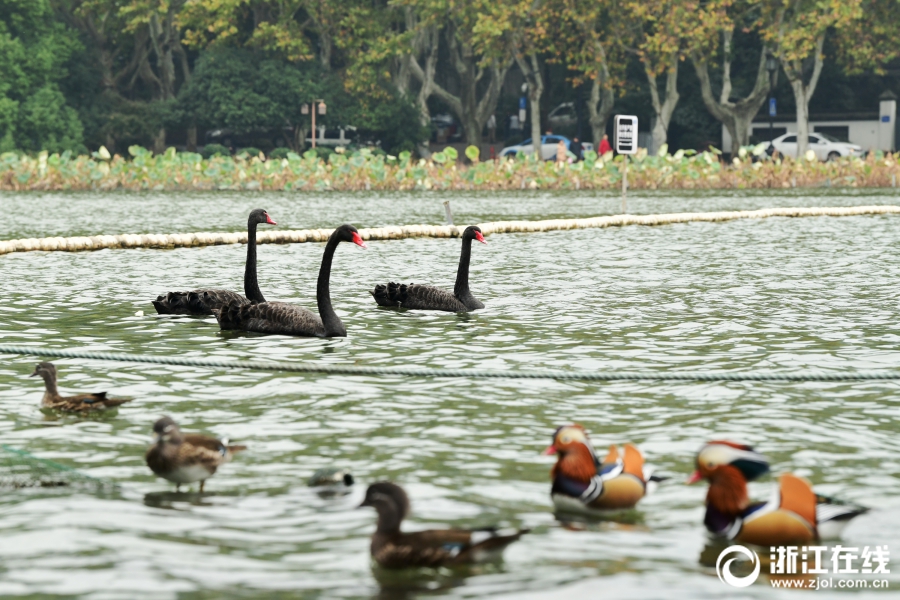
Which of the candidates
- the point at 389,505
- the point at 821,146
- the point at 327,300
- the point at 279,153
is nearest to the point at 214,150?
the point at 279,153

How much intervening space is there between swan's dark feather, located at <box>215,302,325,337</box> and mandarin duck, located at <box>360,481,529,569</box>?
6.77 m

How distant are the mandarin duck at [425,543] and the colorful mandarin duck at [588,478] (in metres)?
0.66

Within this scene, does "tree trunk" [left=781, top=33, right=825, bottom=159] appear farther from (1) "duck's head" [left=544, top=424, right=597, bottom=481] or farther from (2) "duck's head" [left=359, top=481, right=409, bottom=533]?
(2) "duck's head" [left=359, top=481, right=409, bottom=533]

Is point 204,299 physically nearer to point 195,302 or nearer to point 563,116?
point 195,302

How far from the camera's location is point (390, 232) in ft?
82.9

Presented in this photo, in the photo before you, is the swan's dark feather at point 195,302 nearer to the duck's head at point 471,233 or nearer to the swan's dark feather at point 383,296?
the swan's dark feather at point 383,296

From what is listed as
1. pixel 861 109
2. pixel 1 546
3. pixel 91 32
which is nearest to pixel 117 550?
pixel 1 546

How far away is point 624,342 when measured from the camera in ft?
41.0

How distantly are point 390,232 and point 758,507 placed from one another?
62.7 ft

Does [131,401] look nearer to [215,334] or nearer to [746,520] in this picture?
[215,334]

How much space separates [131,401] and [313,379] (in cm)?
143

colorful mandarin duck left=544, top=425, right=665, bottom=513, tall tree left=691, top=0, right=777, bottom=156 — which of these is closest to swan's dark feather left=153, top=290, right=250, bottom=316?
colorful mandarin duck left=544, top=425, right=665, bottom=513

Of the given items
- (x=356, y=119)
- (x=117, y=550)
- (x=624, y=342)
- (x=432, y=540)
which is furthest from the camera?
(x=356, y=119)

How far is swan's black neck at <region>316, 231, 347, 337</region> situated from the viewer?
1277cm
